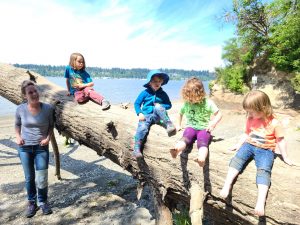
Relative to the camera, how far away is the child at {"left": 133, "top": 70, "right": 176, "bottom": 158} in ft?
13.9

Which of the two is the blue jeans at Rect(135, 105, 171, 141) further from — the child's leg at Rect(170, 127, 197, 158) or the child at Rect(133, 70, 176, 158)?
the child's leg at Rect(170, 127, 197, 158)

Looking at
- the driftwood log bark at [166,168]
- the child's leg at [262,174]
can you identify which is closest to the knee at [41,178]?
the driftwood log bark at [166,168]

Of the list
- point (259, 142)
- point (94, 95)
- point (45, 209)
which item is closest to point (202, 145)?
point (259, 142)

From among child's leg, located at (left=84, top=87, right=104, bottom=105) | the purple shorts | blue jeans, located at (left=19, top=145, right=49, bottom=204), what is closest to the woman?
blue jeans, located at (left=19, top=145, right=49, bottom=204)

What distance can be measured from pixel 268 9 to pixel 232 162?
22.6 m

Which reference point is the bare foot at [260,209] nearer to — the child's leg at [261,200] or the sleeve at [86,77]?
the child's leg at [261,200]

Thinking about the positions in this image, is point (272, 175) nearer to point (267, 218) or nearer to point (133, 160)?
point (267, 218)

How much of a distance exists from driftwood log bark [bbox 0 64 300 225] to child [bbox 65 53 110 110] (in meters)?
0.14

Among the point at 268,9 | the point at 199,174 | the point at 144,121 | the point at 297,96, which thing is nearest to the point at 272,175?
the point at 199,174

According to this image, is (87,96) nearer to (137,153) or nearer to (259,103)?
(137,153)

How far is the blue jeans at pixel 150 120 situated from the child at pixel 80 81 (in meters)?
1.18

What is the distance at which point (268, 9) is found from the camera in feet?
74.5

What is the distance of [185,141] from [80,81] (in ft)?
8.69

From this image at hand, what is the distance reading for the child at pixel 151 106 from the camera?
13.9 ft
